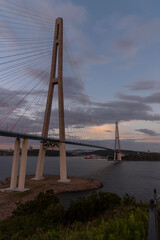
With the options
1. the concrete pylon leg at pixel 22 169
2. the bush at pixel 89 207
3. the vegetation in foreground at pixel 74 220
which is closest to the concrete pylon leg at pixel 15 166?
the concrete pylon leg at pixel 22 169

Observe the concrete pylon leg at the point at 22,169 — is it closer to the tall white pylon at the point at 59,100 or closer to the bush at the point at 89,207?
the tall white pylon at the point at 59,100

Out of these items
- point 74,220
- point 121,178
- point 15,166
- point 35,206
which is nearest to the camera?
point 74,220

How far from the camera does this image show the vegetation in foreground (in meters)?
6.16

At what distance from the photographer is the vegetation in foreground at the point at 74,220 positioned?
616cm

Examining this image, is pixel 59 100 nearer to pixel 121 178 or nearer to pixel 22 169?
pixel 22 169

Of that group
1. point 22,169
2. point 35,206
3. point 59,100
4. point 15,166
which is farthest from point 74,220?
point 59,100

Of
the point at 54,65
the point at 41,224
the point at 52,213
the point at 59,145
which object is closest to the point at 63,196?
the point at 59,145

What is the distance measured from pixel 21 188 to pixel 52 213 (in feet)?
46.4

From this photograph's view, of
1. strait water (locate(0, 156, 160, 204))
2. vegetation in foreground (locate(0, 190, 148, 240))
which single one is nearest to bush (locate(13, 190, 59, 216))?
vegetation in foreground (locate(0, 190, 148, 240))

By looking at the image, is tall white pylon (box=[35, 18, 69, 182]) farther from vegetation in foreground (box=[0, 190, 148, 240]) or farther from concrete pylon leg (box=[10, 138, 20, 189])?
vegetation in foreground (box=[0, 190, 148, 240])

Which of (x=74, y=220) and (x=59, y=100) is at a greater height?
(x=59, y=100)

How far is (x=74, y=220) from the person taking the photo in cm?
1395

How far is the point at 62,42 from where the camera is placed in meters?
34.2

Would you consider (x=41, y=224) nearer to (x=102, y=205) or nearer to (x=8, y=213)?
(x=102, y=205)
